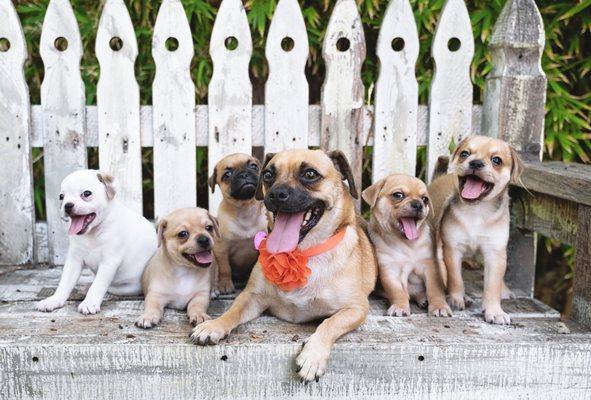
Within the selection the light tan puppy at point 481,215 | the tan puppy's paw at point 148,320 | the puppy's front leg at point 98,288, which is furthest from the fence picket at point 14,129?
the light tan puppy at point 481,215

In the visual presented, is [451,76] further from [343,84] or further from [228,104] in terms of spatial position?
[228,104]

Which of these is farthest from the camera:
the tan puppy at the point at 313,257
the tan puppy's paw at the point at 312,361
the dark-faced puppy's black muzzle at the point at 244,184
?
the dark-faced puppy's black muzzle at the point at 244,184

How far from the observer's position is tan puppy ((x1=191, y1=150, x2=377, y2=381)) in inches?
101

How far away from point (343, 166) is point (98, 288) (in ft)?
4.22

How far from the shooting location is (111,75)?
370 cm

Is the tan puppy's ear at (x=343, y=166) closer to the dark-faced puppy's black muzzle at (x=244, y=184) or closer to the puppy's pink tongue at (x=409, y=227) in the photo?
the puppy's pink tongue at (x=409, y=227)

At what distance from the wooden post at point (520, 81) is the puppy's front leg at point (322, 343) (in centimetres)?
160

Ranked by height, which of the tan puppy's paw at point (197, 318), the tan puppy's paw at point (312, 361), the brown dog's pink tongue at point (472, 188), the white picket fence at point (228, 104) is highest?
the white picket fence at point (228, 104)

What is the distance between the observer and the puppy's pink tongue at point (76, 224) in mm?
3014

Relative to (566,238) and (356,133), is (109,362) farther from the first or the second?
(566,238)

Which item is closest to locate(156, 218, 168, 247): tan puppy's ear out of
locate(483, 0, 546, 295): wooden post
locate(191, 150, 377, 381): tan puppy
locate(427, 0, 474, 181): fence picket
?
locate(191, 150, 377, 381): tan puppy

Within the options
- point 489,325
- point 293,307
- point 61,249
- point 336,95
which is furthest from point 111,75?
point 489,325

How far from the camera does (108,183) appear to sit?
3.15m

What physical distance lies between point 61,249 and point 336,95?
188 centimetres
